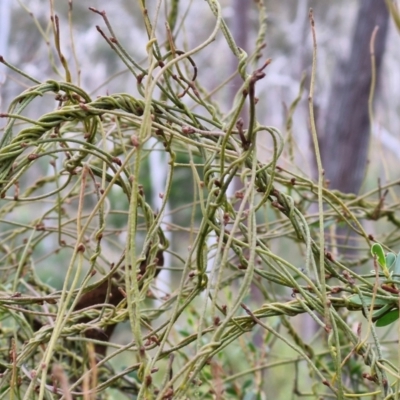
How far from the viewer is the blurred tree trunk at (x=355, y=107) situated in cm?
251

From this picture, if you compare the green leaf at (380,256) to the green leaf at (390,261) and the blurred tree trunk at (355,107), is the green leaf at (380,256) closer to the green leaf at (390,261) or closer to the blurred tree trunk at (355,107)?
the green leaf at (390,261)

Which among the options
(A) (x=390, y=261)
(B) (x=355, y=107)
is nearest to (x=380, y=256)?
(A) (x=390, y=261)

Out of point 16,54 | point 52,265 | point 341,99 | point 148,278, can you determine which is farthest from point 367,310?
point 16,54

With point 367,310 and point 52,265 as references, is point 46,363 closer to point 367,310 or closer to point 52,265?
point 367,310

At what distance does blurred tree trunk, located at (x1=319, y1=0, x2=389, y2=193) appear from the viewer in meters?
2.51

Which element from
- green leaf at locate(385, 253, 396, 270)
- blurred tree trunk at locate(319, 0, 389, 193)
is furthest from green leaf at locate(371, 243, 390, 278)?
blurred tree trunk at locate(319, 0, 389, 193)

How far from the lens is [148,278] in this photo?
0.60 m

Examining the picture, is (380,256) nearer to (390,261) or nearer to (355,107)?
(390,261)

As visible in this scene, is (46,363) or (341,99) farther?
(341,99)

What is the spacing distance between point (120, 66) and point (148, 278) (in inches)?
358

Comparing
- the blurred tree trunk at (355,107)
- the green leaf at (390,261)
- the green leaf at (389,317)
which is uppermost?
the blurred tree trunk at (355,107)

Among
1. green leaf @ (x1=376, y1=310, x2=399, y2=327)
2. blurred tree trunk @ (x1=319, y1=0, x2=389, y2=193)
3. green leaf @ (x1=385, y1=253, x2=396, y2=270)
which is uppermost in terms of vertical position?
blurred tree trunk @ (x1=319, y1=0, x2=389, y2=193)

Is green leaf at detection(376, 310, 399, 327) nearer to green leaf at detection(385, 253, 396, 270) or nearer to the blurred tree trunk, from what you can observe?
green leaf at detection(385, 253, 396, 270)

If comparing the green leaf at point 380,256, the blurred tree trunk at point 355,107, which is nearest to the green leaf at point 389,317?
the green leaf at point 380,256
